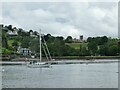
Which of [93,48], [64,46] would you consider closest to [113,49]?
[93,48]

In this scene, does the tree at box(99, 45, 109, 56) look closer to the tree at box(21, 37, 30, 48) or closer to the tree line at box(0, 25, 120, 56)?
the tree line at box(0, 25, 120, 56)

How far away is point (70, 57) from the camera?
156 meters

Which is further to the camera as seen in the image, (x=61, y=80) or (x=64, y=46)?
(x=64, y=46)

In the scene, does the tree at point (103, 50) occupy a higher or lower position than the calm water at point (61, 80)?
higher

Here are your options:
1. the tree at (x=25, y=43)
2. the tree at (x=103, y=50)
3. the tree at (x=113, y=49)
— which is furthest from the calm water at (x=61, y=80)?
the tree at (x=25, y=43)

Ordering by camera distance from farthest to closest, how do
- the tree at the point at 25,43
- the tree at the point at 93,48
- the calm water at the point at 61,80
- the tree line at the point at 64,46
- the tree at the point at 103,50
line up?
the tree at the point at 25,43
the tree at the point at 93,48
the tree at the point at 103,50
the tree line at the point at 64,46
the calm water at the point at 61,80

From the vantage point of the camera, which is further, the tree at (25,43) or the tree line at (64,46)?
the tree at (25,43)

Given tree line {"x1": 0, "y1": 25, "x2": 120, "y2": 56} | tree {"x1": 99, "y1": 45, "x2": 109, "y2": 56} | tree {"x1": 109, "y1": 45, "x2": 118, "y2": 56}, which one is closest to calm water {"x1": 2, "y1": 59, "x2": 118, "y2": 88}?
tree line {"x1": 0, "y1": 25, "x2": 120, "y2": 56}

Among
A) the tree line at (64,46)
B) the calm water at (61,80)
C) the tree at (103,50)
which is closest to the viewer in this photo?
the calm water at (61,80)

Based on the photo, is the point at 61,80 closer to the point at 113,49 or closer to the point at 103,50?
the point at 113,49

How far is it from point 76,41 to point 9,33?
94.7ft

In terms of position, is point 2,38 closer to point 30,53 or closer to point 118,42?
point 30,53

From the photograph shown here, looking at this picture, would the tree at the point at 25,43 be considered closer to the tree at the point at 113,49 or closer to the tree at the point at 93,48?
the tree at the point at 93,48

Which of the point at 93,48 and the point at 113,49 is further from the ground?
the point at 93,48
